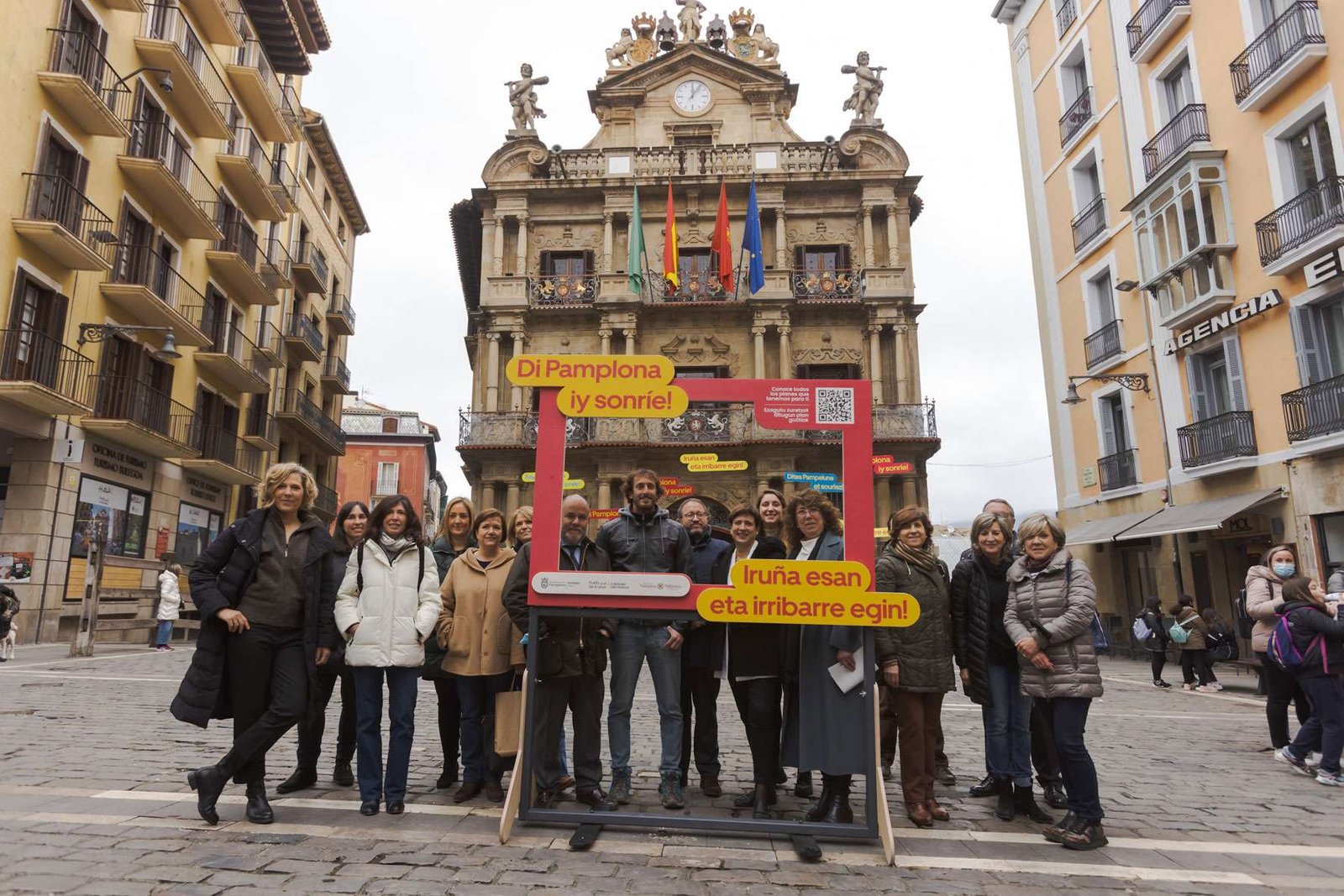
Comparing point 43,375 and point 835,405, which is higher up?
point 43,375

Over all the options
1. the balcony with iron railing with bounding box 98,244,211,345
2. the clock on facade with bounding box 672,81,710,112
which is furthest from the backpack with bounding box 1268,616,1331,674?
the clock on facade with bounding box 672,81,710,112

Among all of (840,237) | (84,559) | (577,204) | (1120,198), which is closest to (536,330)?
(577,204)

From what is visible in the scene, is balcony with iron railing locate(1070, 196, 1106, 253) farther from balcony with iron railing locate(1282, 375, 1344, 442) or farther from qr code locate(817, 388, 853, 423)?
qr code locate(817, 388, 853, 423)

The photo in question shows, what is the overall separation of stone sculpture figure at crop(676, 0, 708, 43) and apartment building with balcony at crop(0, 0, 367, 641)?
12730mm

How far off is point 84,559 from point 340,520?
50.4 feet

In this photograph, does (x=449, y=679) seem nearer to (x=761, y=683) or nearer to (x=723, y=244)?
(x=761, y=683)

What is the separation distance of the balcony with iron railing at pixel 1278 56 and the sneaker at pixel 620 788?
17.0 m

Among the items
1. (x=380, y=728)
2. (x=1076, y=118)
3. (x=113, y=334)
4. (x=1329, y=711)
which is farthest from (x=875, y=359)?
(x=380, y=728)

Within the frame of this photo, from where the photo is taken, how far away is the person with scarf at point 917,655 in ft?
15.9

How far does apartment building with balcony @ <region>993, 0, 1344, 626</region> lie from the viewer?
1441 centimetres

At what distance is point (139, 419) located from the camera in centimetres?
1838

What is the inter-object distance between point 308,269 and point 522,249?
916cm

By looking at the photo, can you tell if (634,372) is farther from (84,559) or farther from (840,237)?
(840,237)

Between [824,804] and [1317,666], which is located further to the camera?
[1317,666]
